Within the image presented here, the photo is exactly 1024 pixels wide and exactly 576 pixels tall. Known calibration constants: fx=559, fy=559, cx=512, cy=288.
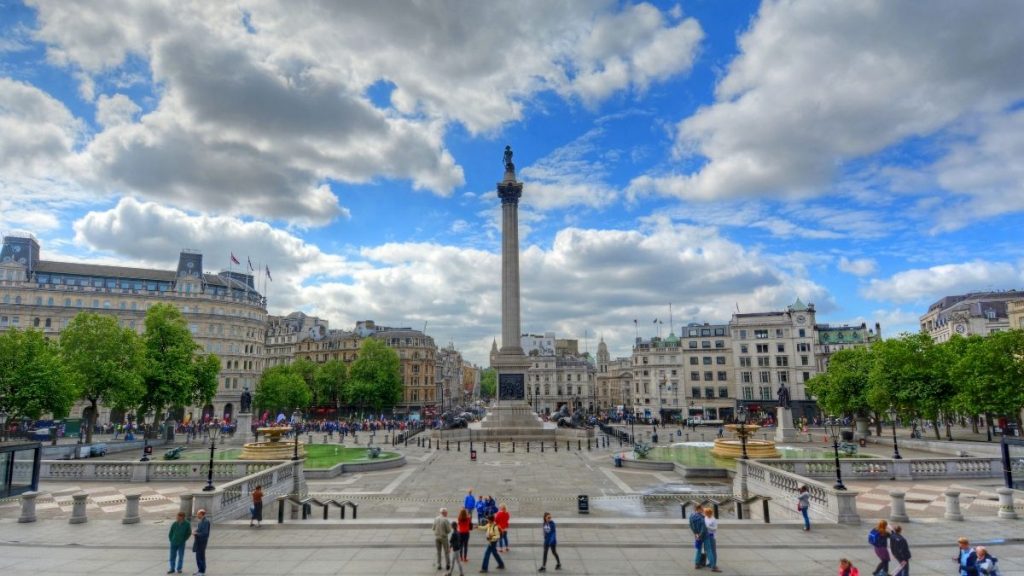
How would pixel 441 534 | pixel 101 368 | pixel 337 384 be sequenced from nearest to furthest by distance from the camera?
pixel 441 534
pixel 101 368
pixel 337 384

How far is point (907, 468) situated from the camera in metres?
27.9

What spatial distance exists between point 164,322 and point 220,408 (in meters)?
Answer: 38.2

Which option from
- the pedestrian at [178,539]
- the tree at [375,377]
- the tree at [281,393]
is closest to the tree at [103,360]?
the tree at [281,393]

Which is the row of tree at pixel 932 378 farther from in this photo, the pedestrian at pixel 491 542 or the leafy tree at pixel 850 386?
the pedestrian at pixel 491 542

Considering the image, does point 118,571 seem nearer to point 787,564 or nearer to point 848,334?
point 787,564

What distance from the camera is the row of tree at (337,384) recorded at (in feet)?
278

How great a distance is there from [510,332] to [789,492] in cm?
4746

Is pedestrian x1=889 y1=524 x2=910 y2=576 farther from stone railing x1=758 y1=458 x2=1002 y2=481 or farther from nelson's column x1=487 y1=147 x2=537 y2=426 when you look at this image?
nelson's column x1=487 y1=147 x2=537 y2=426

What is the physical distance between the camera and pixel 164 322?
56562 mm

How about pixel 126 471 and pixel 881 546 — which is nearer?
pixel 881 546

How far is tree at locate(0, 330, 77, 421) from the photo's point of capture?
4312 centimetres

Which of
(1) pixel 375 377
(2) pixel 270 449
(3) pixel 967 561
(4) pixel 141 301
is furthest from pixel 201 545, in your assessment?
(4) pixel 141 301

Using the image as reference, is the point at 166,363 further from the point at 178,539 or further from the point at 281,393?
the point at 178,539

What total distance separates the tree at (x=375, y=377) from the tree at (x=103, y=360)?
44425 mm
